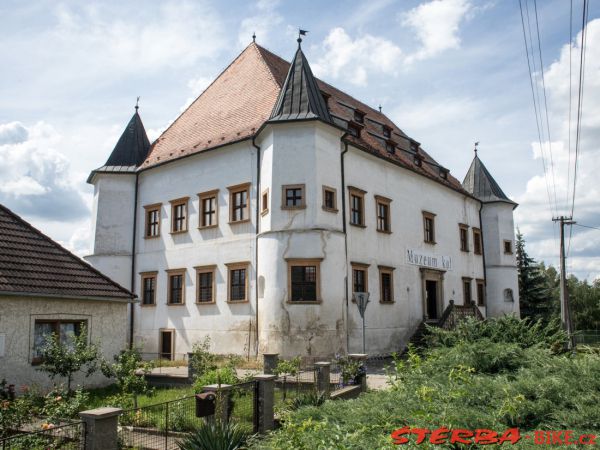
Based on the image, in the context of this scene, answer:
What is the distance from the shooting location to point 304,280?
1994 centimetres

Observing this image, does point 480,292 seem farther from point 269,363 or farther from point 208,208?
point 269,363

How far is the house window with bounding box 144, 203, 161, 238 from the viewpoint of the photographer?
25.8 metres

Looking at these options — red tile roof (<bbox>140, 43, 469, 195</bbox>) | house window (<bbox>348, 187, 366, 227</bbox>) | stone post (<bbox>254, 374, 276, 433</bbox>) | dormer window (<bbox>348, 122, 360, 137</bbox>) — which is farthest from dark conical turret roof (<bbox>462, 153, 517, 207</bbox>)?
stone post (<bbox>254, 374, 276, 433</bbox>)

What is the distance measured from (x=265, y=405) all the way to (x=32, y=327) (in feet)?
24.7

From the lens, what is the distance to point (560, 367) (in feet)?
27.6

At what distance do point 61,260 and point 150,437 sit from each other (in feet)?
27.2

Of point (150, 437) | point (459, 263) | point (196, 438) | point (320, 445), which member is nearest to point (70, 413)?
point (150, 437)

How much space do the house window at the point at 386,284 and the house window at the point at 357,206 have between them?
231cm

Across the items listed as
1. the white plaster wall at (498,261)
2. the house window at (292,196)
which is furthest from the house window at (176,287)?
the white plaster wall at (498,261)

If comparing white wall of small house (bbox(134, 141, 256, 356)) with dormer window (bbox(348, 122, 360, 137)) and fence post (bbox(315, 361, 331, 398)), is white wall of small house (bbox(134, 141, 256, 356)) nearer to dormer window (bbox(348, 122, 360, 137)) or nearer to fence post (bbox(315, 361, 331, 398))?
dormer window (bbox(348, 122, 360, 137))

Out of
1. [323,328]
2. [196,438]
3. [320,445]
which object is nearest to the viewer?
[320,445]

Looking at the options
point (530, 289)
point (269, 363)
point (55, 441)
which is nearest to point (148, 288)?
point (269, 363)

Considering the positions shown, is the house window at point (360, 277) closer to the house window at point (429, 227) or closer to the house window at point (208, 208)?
the house window at point (429, 227)

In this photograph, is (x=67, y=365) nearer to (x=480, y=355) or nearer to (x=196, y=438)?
(x=196, y=438)
